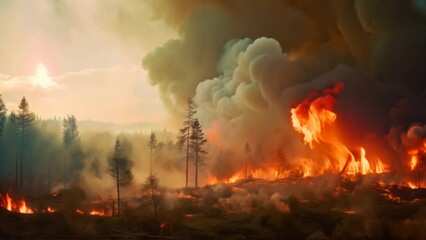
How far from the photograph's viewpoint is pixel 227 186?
9119cm

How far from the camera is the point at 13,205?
6675 centimetres

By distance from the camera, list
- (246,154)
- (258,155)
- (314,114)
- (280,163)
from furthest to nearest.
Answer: (258,155) → (246,154) → (280,163) → (314,114)

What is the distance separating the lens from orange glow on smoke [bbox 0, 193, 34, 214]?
Answer: 65.4m

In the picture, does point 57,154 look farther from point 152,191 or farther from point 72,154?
point 152,191

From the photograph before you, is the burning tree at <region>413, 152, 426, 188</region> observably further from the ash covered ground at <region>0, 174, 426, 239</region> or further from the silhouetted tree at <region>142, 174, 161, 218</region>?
the silhouetted tree at <region>142, 174, 161, 218</region>

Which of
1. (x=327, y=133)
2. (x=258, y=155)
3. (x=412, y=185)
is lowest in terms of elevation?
(x=412, y=185)

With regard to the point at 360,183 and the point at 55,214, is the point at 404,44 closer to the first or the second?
the point at 360,183

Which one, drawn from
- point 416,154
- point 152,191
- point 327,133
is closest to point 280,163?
point 327,133

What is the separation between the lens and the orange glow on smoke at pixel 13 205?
65.4 m

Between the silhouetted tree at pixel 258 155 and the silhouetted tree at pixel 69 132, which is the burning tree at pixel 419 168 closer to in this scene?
the silhouetted tree at pixel 258 155

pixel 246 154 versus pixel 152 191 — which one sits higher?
pixel 246 154

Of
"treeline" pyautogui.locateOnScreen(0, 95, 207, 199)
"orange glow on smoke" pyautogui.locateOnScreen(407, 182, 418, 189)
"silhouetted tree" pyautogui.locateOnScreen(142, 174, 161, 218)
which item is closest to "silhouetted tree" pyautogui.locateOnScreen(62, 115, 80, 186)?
"treeline" pyautogui.locateOnScreen(0, 95, 207, 199)

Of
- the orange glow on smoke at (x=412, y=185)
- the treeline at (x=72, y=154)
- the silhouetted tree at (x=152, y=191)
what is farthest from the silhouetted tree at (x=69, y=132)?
the orange glow on smoke at (x=412, y=185)

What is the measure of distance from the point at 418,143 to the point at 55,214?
198ft
